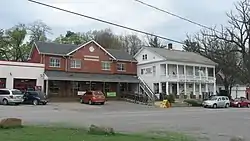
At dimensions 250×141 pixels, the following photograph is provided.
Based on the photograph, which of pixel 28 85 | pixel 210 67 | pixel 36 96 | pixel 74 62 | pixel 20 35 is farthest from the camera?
pixel 20 35

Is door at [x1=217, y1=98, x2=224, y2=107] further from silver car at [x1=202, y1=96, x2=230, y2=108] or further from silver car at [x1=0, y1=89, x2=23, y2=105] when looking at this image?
silver car at [x1=0, y1=89, x2=23, y2=105]

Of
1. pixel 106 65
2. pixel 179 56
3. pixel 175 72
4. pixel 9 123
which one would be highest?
pixel 179 56

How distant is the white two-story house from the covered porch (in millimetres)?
3378

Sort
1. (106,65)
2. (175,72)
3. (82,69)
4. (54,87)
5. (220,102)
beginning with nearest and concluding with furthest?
(220,102) → (54,87) → (82,69) → (106,65) → (175,72)

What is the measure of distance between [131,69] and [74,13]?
1866 inches

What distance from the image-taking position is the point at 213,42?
250 ft

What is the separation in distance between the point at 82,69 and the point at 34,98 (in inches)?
540

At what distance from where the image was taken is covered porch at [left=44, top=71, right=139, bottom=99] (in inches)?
2073

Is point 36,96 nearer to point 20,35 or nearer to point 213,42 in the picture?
point 20,35

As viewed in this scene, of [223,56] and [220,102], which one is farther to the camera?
[223,56]

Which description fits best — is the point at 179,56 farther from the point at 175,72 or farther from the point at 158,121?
the point at 158,121

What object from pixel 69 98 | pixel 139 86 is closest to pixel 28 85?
pixel 69 98

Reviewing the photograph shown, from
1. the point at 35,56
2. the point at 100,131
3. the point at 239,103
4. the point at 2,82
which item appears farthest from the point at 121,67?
the point at 100,131

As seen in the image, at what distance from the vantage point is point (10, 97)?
42250 millimetres
